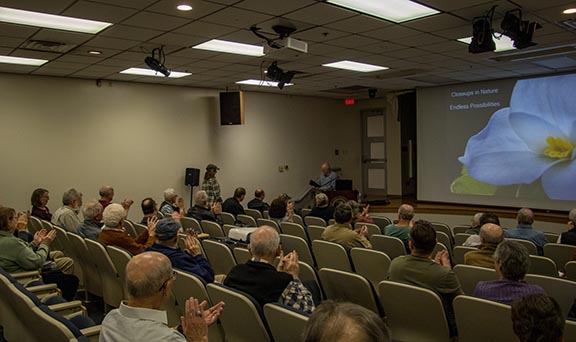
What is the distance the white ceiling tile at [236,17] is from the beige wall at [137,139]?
491cm

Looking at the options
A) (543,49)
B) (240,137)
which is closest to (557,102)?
(543,49)

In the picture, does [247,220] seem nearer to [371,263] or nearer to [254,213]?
[254,213]

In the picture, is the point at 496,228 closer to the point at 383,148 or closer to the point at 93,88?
the point at 93,88

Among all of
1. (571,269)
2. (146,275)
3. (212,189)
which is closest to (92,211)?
(146,275)

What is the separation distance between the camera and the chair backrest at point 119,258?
151 inches

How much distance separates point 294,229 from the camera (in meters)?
5.93

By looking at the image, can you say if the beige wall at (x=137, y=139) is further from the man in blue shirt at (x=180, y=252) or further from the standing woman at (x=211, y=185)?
the man in blue shirt at (x=180, y=252)

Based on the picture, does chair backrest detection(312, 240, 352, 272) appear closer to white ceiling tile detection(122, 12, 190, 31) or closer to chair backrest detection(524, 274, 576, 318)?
chair backrest detection(524, 274, 576, 318)

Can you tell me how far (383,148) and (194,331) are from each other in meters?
12.1

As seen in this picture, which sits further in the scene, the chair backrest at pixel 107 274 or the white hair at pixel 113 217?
the white hair at pixel 113 217

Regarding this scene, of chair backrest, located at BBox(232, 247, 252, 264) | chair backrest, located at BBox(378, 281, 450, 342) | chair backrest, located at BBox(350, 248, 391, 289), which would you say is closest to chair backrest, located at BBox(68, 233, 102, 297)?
chair backrest, located at BBox(232, 247, 252, 264)

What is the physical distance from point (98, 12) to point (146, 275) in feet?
12.1

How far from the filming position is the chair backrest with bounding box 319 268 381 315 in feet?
10.1

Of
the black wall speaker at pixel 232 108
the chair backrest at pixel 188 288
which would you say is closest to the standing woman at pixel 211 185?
the black wall speaker at pixel 232 108
